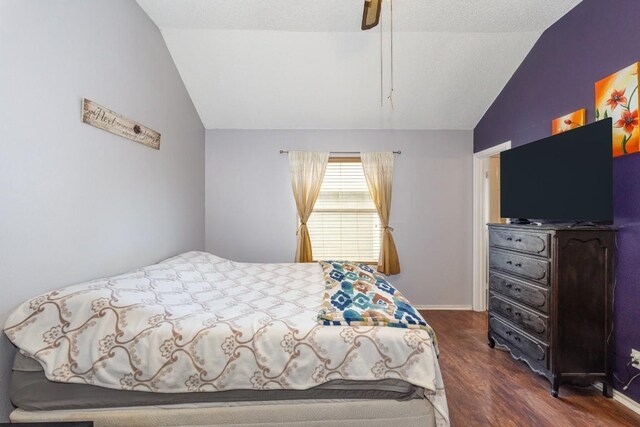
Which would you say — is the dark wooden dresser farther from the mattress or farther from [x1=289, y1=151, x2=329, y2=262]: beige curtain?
[x1=289, y1=151, x2=329, y2=262]: beige curtain

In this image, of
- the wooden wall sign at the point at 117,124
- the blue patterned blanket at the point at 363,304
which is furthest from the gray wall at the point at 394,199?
the blue patterned blanket at the point at 363,304

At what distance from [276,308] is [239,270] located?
1.05 m

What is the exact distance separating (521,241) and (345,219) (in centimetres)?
198

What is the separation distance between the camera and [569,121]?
7.61 feet

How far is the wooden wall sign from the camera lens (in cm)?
183

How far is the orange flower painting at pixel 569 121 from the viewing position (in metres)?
2.21

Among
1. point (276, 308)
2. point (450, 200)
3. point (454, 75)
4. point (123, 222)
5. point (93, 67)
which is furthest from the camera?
point (450, 200)

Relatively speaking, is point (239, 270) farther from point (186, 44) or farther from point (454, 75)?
point (454, 75)

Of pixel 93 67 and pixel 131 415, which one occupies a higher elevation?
pixel 93 67

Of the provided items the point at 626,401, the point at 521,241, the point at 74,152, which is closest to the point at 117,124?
the point at 74,152

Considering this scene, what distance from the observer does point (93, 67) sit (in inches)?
74.0

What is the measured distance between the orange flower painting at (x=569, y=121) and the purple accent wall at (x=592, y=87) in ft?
0.13

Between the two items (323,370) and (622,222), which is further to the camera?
(622,222)

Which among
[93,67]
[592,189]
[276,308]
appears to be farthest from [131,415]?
[592,189]
